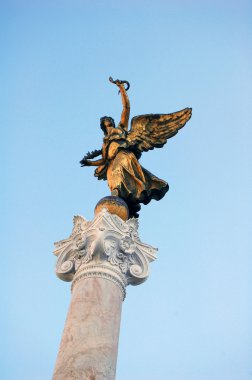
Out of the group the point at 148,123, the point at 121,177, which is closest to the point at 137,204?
the point at 121,177

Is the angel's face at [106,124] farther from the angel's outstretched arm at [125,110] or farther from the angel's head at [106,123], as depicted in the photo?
the angel's outstretched arm at [125,110]

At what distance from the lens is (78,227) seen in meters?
11.3

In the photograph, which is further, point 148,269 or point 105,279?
point 148,269

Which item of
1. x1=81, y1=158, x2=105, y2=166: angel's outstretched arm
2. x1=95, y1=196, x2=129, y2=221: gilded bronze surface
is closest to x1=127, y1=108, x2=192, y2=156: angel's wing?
x1=81, y1=158, x2=105, y2=166: angel's outstretched arm

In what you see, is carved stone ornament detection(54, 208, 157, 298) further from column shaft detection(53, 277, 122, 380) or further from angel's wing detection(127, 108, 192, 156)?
angel's wing detection(127, 108, 192, 156)

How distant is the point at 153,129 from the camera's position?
52.9ft

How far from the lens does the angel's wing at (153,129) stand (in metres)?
15.3

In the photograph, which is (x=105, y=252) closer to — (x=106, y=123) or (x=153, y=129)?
(x=106, y=123)

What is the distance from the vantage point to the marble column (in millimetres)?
8445

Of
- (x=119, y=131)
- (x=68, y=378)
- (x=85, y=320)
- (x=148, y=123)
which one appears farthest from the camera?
(x=148, y=123)

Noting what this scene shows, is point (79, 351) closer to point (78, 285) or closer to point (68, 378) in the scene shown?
point (68, 378)

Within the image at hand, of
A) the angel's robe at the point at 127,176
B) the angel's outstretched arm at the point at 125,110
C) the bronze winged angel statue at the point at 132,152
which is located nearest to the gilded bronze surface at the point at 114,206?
the bronze winged angel statue at the point at 132,152

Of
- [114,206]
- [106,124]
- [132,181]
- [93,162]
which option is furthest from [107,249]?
[106,124]

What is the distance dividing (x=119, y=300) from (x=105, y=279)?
0.43 meters
